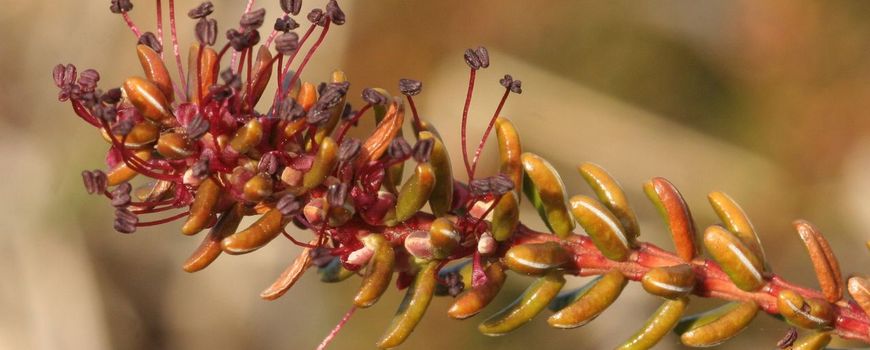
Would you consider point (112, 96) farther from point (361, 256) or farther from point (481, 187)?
point (481, 187)

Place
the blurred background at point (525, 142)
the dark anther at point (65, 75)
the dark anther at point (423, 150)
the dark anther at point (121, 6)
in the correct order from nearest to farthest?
the dark anther at point (423, 150) < the dark anther at point (65, 75) < the dark anther at point (121, 6) < the blurred background at point (525, 142)

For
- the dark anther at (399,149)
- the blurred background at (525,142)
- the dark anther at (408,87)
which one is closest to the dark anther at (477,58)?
the dark anther at (408,87)

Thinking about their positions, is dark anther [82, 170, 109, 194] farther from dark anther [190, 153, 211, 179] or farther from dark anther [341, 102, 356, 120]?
dark anther [341, 102, 356, 120]

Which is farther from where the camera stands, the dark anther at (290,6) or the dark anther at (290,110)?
the dark anther at (290,6)

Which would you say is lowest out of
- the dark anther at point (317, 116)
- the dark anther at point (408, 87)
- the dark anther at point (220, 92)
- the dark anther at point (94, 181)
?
the dark anther at point (94, 181)

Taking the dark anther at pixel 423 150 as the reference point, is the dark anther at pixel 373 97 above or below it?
above

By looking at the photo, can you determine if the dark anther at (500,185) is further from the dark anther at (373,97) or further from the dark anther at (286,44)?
the dark anther at (286,44)

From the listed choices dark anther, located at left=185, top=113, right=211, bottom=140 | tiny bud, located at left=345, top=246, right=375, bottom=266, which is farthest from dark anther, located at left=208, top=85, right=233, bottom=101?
tiny bud, located at left=345, top=246, right=375, bottom=266
